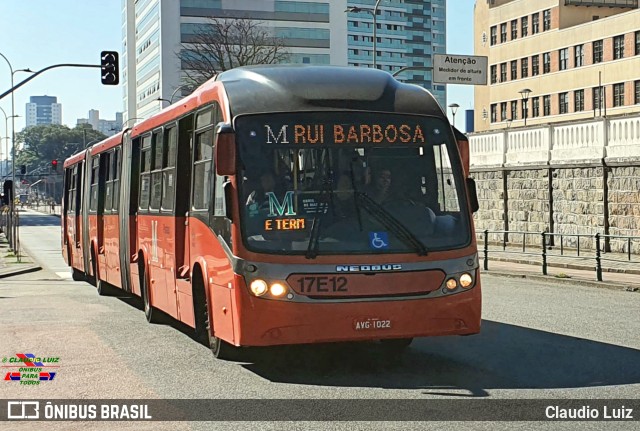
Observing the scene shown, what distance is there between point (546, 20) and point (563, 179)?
4382cm

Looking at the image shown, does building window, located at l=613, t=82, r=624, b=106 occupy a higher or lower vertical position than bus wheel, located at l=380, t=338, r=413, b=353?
higher

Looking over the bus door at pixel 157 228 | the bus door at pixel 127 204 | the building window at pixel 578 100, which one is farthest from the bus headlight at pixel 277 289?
the building window at pixel 578 100

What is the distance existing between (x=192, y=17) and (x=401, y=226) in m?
123

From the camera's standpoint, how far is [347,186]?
1023cm

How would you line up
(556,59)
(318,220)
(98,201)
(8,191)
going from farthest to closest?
(556,59)
(8,191)
(98,201)
(318,220)

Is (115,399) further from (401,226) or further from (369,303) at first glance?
(401,226)

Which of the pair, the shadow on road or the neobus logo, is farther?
the neobus logo

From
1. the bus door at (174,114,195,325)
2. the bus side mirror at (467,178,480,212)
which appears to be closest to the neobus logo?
the bus side mirror at (467,178,480,212)

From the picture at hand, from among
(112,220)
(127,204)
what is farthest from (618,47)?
(127,204)

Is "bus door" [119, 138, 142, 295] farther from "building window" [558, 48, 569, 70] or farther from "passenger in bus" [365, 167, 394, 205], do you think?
"building window" [558, 48, 569, 70]

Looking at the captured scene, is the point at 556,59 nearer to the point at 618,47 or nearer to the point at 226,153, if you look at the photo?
the point at 618,47

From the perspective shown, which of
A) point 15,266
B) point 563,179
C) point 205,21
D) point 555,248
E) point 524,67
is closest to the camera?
point 555,248

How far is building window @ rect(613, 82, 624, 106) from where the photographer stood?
6950cm

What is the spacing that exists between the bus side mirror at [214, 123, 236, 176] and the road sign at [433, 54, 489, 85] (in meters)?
23.4
